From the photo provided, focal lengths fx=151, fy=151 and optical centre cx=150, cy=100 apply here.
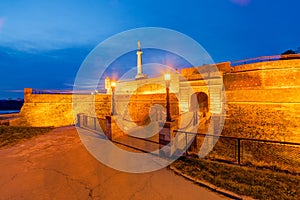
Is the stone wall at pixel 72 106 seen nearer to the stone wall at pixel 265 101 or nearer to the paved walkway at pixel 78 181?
the stone wall at pixel 265 101

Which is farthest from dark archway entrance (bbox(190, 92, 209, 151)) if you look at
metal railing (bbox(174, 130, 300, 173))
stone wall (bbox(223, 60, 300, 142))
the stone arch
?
stone wall (bbox(223, 60, 300, 142))

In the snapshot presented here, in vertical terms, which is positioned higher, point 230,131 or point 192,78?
point 192,78

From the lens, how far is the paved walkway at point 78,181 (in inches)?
140

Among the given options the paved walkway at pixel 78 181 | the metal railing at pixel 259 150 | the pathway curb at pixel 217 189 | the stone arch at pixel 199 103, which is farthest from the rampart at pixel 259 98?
the paved walkway at pixel 78 181

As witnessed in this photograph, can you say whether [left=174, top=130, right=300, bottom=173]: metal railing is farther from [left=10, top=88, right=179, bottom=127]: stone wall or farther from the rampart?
[left=10, top=88, right=179, bottom=127]: stone wall

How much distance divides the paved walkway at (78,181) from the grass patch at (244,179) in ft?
1.78

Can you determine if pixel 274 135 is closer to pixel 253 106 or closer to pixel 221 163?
pixel 253 106

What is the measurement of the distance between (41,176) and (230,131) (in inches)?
562

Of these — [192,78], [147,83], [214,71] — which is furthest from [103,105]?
[214,71]

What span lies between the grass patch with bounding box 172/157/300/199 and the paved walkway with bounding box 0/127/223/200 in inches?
21.4

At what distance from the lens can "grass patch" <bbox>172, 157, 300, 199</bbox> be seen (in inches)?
139

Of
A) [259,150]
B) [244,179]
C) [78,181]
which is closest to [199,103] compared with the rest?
[259,150]

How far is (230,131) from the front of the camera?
1396cm

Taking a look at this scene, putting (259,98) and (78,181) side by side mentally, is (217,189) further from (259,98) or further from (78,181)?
(259,98)
